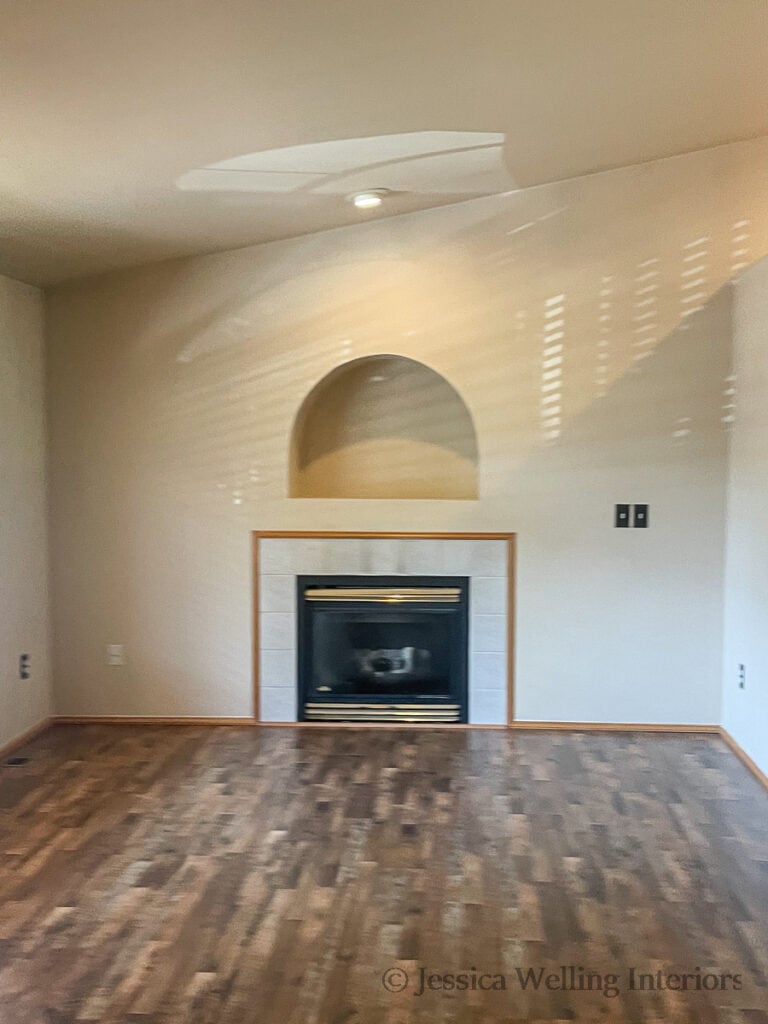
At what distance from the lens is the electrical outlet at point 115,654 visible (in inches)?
186

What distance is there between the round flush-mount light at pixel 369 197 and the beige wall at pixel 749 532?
1656 millimetres

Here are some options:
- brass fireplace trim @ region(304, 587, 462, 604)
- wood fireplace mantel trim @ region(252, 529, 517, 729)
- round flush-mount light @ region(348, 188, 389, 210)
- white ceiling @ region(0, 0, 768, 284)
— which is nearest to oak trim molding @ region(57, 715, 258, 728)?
wood fireplace mantel trim @ region(252, 529, 517, 729)

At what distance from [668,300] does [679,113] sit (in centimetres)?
100

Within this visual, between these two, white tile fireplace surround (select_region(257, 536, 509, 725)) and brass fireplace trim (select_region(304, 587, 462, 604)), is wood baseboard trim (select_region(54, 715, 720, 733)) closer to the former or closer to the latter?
white tile fireplace surround (select_region(257, 536, 509, 725))

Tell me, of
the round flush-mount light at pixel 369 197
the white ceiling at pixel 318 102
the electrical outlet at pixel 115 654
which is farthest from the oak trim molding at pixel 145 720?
the round flush-mount light at pixel 369 197

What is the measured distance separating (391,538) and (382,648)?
593 millimetres

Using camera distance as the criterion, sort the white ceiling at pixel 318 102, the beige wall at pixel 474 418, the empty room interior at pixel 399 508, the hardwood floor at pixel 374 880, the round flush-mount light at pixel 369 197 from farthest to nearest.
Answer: the beige wall at pixel 474 418, the round flush-mount light at pixel 369 197, the empty room interior at pixel 399 508, the hardwood floor at pixel 374 880, the white ceiling at pixel 318 102

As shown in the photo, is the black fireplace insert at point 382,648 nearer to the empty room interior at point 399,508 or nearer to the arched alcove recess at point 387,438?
the empty room interior at point 399,508

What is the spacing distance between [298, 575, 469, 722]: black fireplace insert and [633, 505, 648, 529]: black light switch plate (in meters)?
0.90

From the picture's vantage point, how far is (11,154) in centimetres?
270

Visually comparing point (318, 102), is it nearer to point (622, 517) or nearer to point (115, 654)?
point (622, 517)

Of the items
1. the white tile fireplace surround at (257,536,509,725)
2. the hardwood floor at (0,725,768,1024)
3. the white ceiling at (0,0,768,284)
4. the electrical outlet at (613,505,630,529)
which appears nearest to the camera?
the white ceiling at (0,0,768,284)

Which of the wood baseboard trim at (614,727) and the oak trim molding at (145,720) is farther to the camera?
the oak trim molding at (145,720)

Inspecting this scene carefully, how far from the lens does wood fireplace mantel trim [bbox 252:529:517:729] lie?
4570mm
